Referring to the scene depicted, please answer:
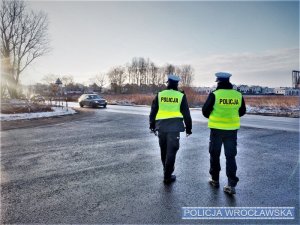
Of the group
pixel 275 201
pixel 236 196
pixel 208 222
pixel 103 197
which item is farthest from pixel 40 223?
pixel 275 201

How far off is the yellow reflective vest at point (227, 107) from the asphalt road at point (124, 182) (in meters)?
1.19

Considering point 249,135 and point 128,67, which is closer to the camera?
point 249,135

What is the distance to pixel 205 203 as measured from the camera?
4.31 metres

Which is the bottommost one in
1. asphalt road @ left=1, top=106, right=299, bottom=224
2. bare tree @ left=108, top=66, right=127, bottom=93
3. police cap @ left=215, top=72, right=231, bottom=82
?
asphalt road @ left=1, top=106, right=299, bottom=224

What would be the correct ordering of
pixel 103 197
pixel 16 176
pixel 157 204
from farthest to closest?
pixel 16 176 < pixel 103 197 < pixel 157 204

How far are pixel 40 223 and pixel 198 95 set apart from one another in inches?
1282

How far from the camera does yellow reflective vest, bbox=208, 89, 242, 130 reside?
4.87 meters

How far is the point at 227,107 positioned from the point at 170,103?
1.06 metres

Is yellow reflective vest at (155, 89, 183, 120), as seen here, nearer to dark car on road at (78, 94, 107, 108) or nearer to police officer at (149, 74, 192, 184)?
police officer at (149, 74, 192, 184)

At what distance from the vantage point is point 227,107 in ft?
16.0

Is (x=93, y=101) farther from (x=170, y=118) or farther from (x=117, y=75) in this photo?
(x=117, y=75)

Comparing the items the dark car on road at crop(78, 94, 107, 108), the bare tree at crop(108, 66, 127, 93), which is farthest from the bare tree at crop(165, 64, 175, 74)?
the dark car on road at crop(78, 94, 107, 108)

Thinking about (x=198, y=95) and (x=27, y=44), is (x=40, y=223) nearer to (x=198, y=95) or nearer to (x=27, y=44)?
(x=198, y=95)

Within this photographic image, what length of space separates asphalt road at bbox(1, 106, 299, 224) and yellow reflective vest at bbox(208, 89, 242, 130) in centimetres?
119
